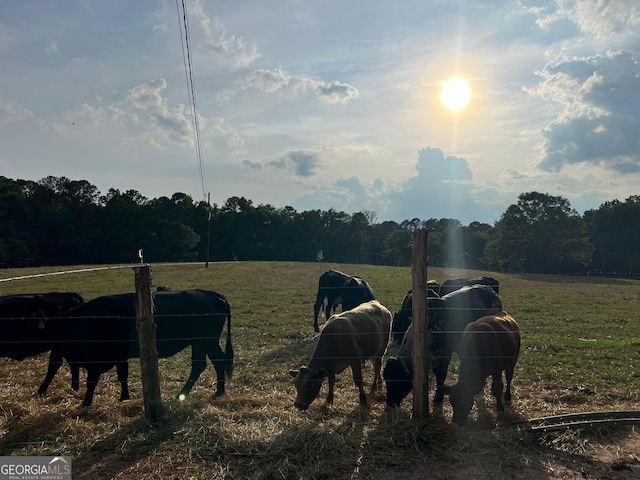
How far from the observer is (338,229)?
104 meters

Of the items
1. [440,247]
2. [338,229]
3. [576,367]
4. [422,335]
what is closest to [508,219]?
[440,247]

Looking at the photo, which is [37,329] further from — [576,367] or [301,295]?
[301,295]

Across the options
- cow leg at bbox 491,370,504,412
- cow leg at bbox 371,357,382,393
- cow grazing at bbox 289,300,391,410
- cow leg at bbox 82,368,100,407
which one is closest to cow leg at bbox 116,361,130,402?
cow leg at bbox 82,368,100,407

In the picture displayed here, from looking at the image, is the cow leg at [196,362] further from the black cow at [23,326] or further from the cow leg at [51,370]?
the cow leg at [51,370]

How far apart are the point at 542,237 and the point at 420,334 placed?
245ft

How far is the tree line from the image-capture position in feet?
211

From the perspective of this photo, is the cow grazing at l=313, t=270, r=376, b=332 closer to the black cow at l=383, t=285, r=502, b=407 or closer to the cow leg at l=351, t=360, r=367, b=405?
the black cow at l=383, t=285, r=502, b=407

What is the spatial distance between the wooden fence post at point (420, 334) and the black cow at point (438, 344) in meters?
0.39

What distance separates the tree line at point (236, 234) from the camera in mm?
64188

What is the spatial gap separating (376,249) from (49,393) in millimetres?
107026

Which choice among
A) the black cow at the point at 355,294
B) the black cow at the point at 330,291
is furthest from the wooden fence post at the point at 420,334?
the black cow at the point at 330,291

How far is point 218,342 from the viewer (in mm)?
7512

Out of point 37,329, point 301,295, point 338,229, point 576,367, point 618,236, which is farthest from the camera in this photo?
point 338,229

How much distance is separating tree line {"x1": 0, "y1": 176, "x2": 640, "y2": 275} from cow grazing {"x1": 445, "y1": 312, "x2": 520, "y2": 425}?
4746 centimetres
